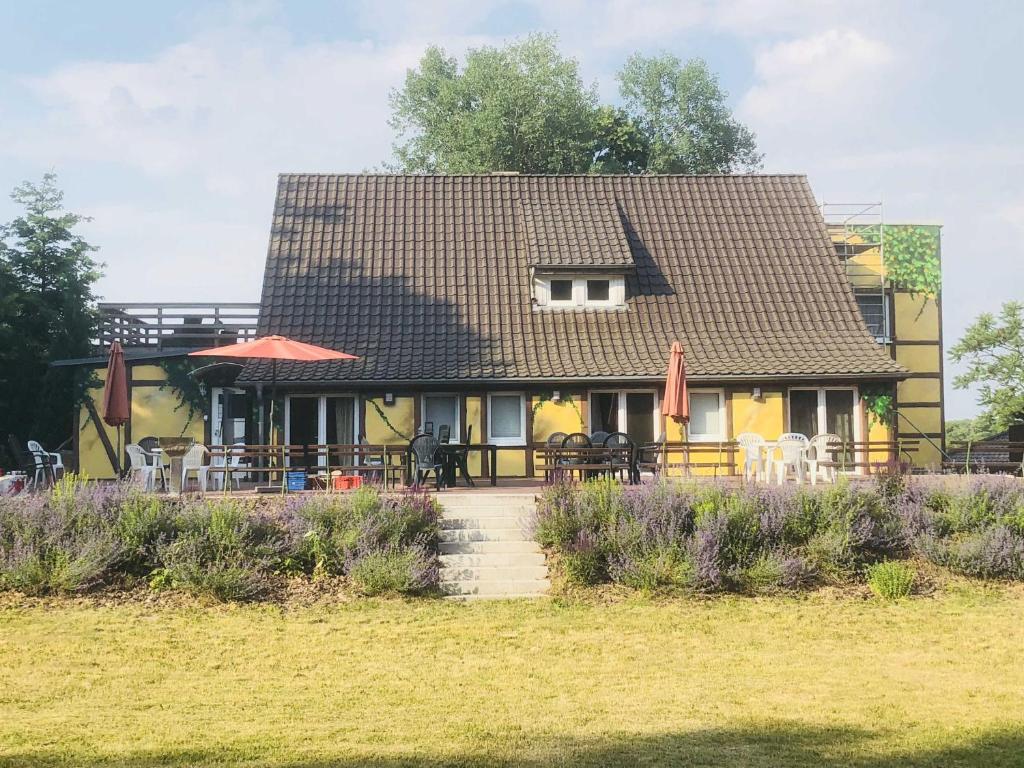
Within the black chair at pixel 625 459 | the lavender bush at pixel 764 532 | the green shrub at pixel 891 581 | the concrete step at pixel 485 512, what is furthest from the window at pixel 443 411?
the green shrub at pixel 891 581

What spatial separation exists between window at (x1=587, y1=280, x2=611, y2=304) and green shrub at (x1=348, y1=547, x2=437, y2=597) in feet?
41.1

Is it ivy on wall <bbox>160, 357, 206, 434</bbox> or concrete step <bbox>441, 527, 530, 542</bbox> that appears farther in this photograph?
ivy on wall <bbox>160, 357, 206, 434</bbox>

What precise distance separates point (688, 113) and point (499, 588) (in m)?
34.9

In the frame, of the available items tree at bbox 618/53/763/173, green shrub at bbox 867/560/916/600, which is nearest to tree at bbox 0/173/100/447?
green shrub at bbox 867/560/916/600

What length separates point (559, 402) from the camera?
22359 mm

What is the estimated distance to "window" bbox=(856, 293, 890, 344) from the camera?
28.6m

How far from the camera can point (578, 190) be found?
2677cm

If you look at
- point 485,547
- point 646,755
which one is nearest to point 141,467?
point 485,547

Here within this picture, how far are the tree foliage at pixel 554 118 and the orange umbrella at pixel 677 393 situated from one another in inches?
865

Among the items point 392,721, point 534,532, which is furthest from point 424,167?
point 392,721

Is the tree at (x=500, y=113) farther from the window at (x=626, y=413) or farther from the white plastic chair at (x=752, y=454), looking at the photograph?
the white plastic chair at (x=752, y=454)

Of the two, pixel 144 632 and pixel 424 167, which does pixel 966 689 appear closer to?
pixel 144 632

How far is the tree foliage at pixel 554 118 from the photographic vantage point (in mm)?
39812

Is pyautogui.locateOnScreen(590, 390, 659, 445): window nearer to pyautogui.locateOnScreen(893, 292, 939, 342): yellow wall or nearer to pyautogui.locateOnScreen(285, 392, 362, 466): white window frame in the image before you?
pyautogui.locateOnScreen(285, 392, 362, 466): white window frame
